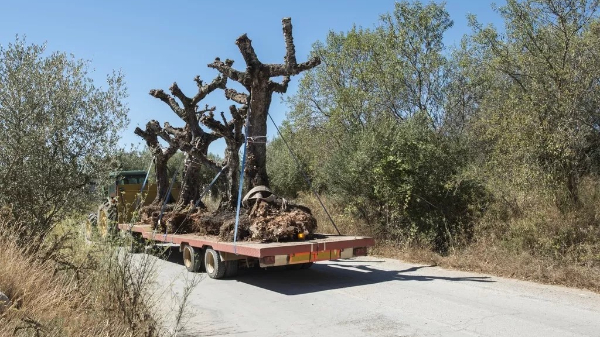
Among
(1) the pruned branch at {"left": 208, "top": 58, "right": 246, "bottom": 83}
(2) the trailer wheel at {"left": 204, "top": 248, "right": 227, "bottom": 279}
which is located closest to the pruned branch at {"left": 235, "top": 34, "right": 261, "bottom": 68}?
(1) the pruned branch at {"left": 208, "top": 58, "right": 246, "bottom": 83}

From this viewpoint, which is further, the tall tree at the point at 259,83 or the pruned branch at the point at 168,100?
the pruned branch at the point at 168,100

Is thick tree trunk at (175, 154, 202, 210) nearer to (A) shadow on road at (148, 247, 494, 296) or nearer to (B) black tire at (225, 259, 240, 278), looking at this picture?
(A) shadow on road at (148, 247, 494, 296)

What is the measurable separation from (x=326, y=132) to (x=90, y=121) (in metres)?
12.3

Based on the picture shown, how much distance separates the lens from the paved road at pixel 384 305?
21.0 feet

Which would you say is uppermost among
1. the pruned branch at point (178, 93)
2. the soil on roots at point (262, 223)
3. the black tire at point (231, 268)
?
the pruned branch at point (178, 93)

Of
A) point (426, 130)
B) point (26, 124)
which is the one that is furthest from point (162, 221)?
point (426, 130)

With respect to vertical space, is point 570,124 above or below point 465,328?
above

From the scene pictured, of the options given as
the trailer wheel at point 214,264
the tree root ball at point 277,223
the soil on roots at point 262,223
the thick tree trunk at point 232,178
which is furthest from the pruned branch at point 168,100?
the trailer wheel at point 214,264

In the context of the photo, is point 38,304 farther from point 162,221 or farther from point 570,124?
point 570,124

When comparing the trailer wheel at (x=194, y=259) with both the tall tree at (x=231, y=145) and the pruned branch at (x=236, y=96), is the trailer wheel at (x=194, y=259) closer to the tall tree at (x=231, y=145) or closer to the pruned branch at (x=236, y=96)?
the tall tree at (x=231, y=145)

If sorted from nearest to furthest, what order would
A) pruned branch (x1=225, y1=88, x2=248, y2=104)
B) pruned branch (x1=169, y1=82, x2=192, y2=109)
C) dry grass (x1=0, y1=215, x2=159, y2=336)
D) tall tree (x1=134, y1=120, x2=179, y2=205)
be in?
dry grass (x1=0, y1=215, x2=159, y2=336)
pruned branch (x1=225, y1=88, x2=248, y2=104)
pruned branch (x1=169, y1=82, x2=192, y2=109)
tall tree (x1=134, y1=120, x2=179, y2=205)

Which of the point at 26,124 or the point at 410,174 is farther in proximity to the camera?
the point at 410,174

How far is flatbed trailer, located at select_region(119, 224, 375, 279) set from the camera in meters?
8.68

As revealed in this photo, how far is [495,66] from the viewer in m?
12.4
